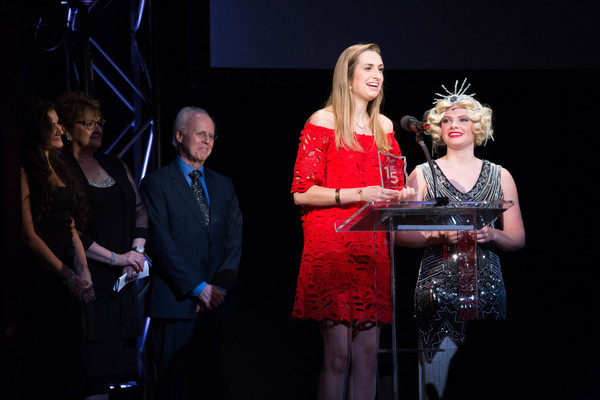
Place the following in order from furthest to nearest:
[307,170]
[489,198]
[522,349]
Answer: [489,198]
[307,170]
[522,349]

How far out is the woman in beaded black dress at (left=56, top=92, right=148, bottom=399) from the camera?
143 inches

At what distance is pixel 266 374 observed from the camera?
489 centimetres

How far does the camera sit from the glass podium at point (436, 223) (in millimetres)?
A: 2545

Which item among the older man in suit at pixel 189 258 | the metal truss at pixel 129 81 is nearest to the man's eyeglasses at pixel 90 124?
the older man in suit at pixel 189 258

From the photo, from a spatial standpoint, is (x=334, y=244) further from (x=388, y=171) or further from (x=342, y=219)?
(x=388, y=171)

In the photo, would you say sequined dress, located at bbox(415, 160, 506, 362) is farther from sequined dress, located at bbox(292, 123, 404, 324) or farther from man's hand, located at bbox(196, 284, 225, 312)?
man's hand, located at bbox(196, 284, 225, 312)

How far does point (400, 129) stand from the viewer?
4.82 metres

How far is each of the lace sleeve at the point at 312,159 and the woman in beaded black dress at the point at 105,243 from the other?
1091 millimetres

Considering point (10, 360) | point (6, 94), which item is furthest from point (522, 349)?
point (6, 94)

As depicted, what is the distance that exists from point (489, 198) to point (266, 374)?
7.12 ft

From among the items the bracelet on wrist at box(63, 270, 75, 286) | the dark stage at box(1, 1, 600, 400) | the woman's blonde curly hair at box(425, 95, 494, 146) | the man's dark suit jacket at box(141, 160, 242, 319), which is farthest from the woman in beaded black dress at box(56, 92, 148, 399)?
the woman's blonde curly hair at box(425, 95, 494, 146)

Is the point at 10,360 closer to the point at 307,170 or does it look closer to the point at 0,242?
the point at 0,242

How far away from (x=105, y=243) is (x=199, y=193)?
1.96 feet

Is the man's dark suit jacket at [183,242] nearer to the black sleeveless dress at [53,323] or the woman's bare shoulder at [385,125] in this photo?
the black sleeveless dress at [53,323]
